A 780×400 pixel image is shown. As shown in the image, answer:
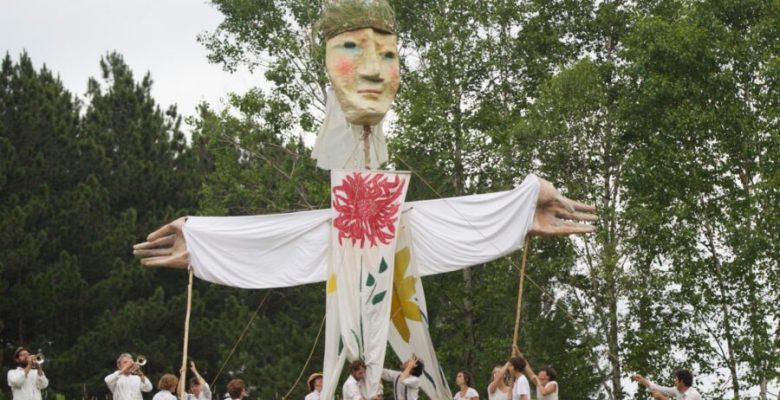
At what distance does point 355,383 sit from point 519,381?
2.39m

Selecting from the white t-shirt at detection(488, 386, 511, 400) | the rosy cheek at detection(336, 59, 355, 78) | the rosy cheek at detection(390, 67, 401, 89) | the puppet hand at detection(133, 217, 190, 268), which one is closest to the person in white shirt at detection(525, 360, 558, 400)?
the white t-shirt at detection(488, 386, 511, 400)

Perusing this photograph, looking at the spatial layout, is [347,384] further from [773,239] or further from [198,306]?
[198,306]

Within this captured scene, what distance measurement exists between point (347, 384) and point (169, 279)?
18937mm

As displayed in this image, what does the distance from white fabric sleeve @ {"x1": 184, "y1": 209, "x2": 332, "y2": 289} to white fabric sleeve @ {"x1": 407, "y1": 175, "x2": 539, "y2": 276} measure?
120 cm

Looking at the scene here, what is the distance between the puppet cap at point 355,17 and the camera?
20.2m

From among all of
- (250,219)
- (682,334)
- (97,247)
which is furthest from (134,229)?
(250,219)

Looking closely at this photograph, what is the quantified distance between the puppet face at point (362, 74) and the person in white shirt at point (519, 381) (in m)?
4.01

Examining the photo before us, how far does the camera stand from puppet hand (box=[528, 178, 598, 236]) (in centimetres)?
1992

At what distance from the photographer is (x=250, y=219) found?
20.9m

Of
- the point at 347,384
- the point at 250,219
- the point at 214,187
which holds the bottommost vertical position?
the point at 347,384

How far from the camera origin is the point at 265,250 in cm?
2062

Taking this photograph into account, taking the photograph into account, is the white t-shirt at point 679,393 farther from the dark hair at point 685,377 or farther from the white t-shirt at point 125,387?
the white t-shirt at point 125,387

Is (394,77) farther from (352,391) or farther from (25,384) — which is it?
(25,384)

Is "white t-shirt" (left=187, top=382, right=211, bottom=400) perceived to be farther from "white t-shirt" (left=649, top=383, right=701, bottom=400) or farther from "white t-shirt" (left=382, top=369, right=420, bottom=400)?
"white t-shirt" (left=649, top=383, right=701, bottom=400)
